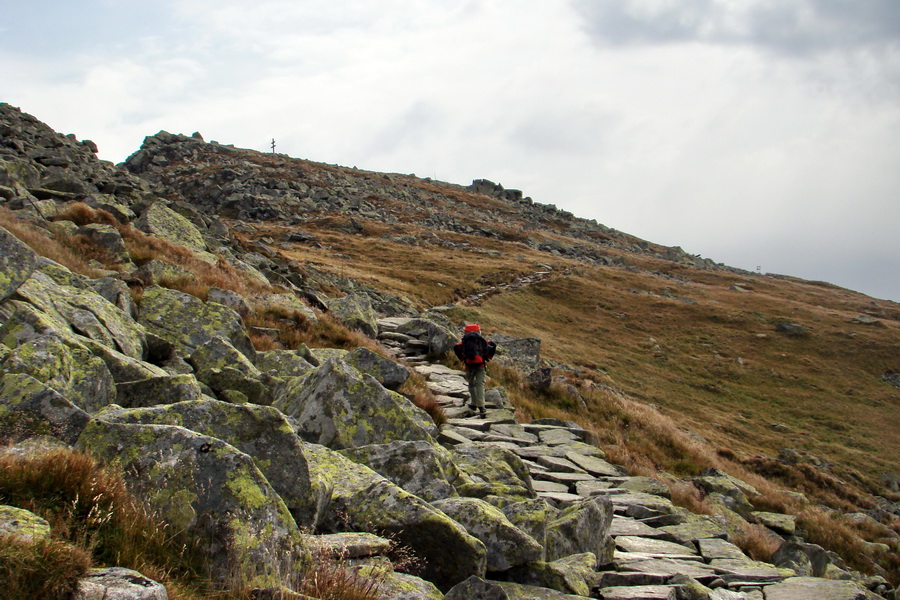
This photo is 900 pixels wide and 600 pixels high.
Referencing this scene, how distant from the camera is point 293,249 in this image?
209 ft

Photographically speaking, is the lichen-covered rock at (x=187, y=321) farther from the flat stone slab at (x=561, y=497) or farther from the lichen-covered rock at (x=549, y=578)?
the lichen-covered rock at (x=549, y=578)

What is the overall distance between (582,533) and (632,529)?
126 inches

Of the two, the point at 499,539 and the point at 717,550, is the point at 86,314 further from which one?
the point at 717,550

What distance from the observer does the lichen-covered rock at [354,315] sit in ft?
69.3

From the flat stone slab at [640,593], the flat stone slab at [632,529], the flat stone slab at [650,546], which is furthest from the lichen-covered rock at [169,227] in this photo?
the flat stone slab at [640,593]

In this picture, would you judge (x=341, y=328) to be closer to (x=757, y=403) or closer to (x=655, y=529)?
(x=655, y=529)

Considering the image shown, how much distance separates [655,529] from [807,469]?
23.6m

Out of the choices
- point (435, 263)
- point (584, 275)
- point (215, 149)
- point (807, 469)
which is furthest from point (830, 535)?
point (215, 149)

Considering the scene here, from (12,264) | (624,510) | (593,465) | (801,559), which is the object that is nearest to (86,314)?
(12,264)

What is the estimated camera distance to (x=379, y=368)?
13609 millimetres

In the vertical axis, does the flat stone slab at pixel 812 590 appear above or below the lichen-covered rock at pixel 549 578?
below

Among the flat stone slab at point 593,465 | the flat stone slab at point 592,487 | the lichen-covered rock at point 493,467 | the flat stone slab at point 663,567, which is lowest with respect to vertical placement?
the flat stone slab at point 663,567

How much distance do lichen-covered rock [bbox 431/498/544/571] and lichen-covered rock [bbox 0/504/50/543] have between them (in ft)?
12.3

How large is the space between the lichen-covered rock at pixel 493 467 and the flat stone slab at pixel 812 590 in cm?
359
